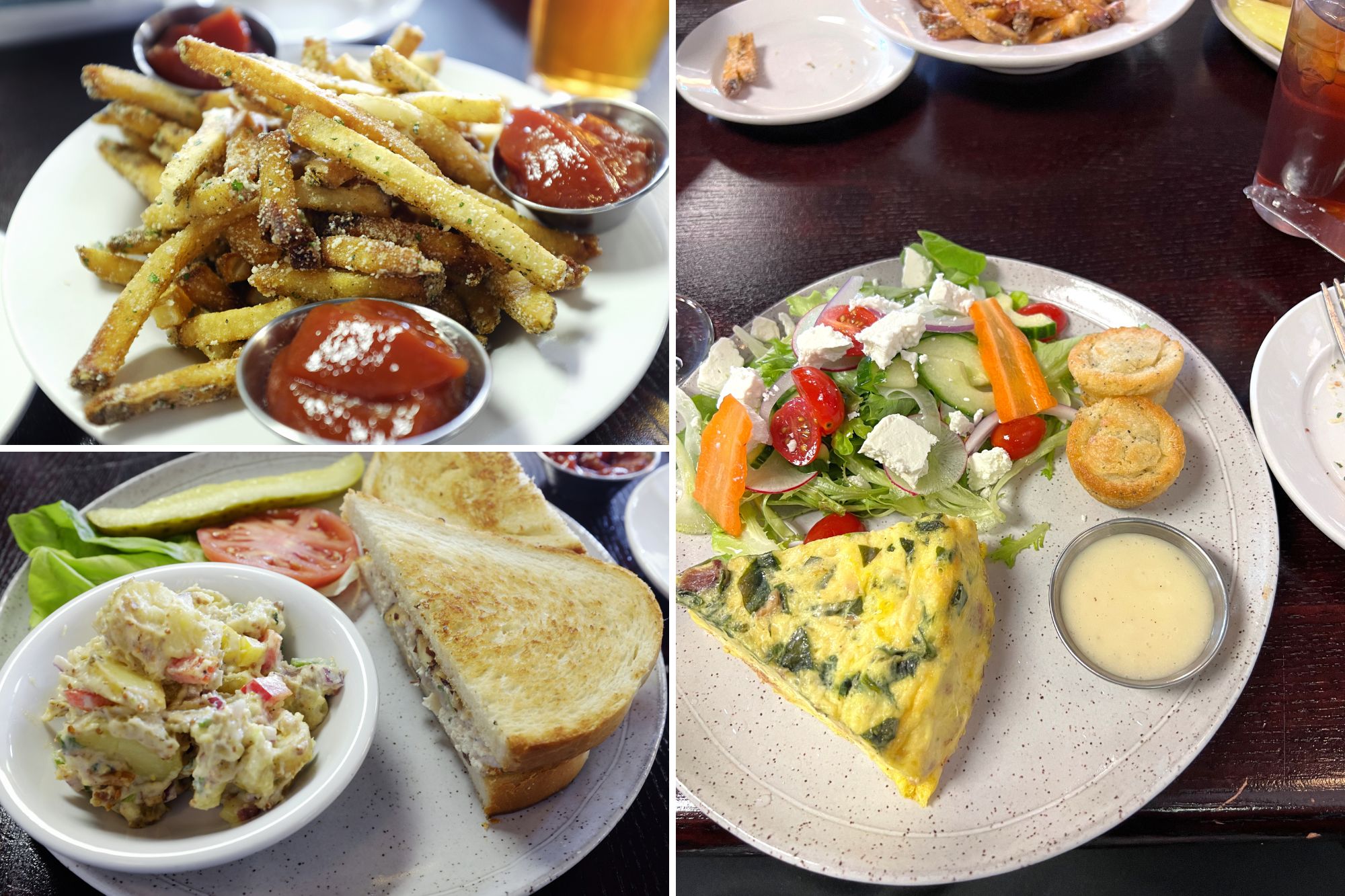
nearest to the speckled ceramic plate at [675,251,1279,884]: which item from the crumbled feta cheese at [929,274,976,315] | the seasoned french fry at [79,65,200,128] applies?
the crumbled feta cheese at [929,274,976,315]

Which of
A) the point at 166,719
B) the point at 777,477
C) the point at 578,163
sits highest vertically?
the point at 578,163

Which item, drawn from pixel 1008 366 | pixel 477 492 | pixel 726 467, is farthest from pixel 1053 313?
pixel 477 492

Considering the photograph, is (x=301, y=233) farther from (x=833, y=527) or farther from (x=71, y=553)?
(x=833, y=527)

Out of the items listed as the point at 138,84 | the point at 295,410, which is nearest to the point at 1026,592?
the point at 295,410

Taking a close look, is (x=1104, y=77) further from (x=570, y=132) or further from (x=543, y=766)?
(x=543, y=766)

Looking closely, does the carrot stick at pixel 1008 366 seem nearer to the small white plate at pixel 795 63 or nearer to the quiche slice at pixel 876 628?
the quiche slice at pixel 876 628

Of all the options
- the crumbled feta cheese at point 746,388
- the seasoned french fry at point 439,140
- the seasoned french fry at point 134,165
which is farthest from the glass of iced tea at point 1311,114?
the seasoned french fry at point 134,165

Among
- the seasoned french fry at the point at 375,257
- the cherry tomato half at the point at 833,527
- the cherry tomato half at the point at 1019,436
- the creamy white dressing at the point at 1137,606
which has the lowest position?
the cherry tomato half at the point at 833,527
